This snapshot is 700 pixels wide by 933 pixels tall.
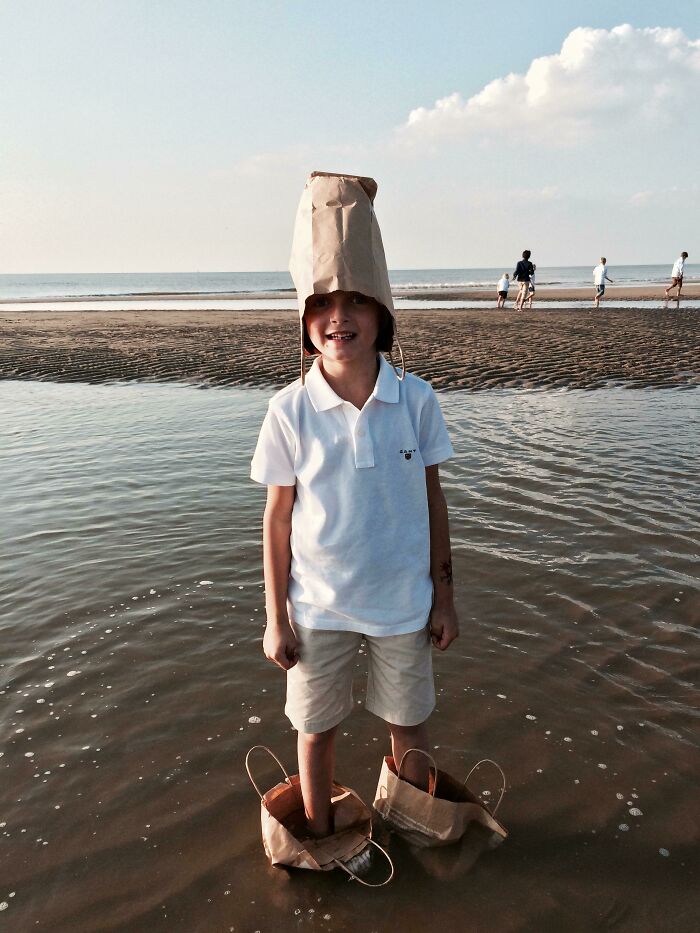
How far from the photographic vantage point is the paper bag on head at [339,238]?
74.4 inches

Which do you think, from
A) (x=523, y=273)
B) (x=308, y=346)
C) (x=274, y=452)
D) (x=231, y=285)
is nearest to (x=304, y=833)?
(x=274, y=452)

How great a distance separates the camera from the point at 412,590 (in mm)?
2031

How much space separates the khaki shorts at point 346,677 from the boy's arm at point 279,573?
0.05 meters

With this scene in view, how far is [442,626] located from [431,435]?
0.64 meters

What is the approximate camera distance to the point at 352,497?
6.44ft

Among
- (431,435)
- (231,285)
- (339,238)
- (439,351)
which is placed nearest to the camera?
(339,238)

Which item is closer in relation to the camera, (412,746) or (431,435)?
(431,435)

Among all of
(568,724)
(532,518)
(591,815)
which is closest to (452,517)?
(532,518)

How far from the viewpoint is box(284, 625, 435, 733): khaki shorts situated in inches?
81.1

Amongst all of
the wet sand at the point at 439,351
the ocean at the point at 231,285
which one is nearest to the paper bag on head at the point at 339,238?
the wet sand at the point at 439,351

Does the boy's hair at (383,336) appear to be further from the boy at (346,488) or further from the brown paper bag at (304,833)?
the brown paper bag at (304,833)

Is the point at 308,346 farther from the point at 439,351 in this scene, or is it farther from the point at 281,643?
the point at 439,351

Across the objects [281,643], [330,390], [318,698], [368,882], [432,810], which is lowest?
[368,882]

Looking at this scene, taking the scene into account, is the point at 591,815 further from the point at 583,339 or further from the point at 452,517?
the point at 583,339
